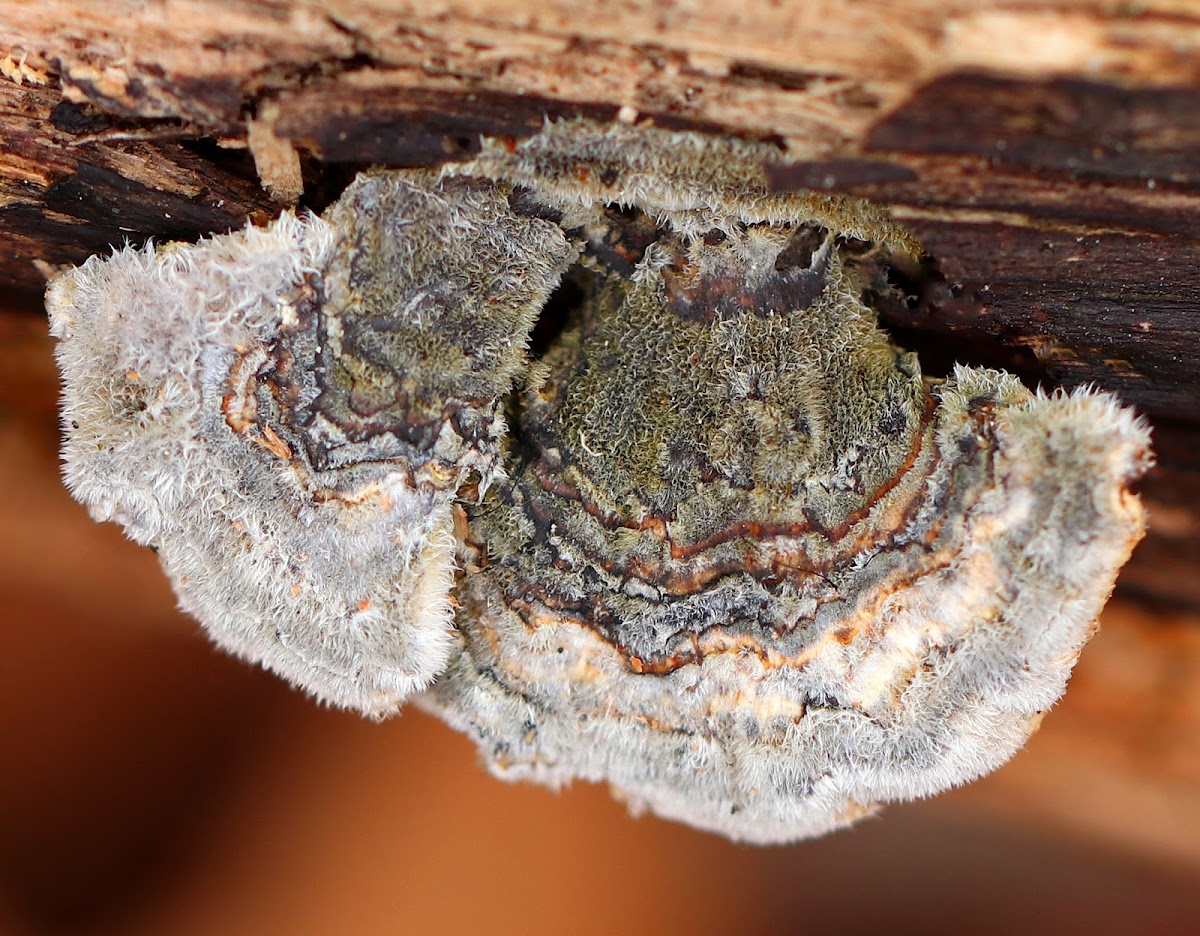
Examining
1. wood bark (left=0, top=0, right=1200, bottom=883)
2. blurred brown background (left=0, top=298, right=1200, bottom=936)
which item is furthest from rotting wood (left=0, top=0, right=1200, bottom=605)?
blurred brown background (left=0, top=298, right=1200, bottom=936)

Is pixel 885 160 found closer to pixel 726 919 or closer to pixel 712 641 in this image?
pixel 712 641

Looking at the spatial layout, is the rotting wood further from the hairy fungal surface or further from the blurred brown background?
the blurred brown background

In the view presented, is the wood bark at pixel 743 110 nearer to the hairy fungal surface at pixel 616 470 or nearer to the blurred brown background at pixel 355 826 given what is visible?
the hairy fungal surface at pixel 616 470

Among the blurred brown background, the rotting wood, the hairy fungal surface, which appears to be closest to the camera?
the rotting wood

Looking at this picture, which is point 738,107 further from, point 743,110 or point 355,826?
point 355,826

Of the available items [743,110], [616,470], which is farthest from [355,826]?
[743,110]

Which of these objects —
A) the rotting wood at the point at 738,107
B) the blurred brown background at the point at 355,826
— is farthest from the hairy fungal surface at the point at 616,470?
the blurred brown background at the point at 355,826
